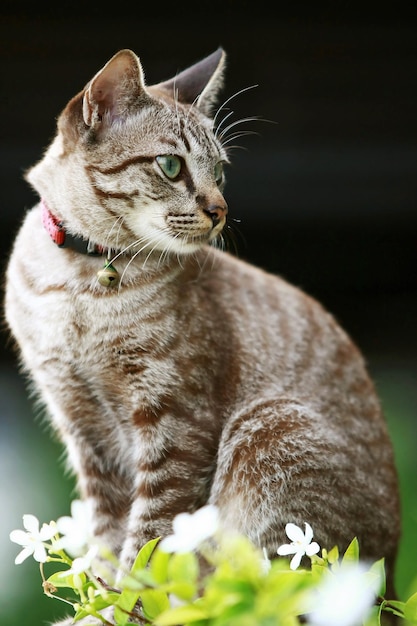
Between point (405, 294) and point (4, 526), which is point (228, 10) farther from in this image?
point (4, 526)

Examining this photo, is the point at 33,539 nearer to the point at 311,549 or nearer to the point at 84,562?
the point at 84,562

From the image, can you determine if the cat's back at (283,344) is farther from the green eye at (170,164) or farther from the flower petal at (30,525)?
the flower petal at (30,525)

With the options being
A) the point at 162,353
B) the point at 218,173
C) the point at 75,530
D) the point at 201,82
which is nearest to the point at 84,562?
the point at 75,530

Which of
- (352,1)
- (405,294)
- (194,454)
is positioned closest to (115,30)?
(352,1)

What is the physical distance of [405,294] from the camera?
4086 mm

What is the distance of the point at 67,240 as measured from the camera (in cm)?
175

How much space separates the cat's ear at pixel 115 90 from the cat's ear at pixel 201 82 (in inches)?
9.0

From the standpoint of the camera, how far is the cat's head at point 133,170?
5.35 feet

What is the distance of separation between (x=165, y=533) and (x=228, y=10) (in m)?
2.16

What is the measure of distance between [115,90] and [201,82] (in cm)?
33

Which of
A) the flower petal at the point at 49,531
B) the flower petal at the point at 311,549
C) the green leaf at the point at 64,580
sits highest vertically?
the flower petal at the point at 311,549

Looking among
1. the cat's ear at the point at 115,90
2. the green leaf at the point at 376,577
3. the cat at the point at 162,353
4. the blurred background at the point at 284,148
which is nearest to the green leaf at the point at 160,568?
the green leaf at the point at 376,577

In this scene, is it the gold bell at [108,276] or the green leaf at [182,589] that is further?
the gold bell at [108,276]

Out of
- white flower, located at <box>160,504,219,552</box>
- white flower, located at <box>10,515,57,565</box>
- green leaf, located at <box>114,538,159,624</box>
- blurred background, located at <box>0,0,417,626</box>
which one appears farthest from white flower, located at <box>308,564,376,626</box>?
blurred background, located at <box>0,0,417,626</box>
